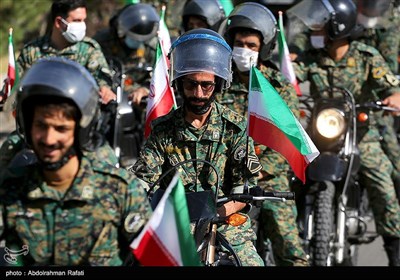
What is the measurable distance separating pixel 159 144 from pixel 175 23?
236 inches

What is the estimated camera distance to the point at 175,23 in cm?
1207

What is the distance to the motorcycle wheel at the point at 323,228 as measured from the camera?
8055mm

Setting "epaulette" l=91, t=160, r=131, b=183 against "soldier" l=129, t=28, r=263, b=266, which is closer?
"epaulette" l=91, t=160, r=131, b=183

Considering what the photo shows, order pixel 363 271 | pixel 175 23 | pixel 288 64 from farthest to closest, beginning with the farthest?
1. pixel 175 23
2. pixel 288 64
3. pixel 363 271

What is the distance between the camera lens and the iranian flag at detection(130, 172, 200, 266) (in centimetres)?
437

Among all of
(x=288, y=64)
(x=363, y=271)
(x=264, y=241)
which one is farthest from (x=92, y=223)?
(x=288, y=64)

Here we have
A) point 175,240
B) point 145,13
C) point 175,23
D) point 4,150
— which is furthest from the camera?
point 175,23

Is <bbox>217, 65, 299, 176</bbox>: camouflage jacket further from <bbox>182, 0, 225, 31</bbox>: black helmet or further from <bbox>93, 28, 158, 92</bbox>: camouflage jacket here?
<bbox>93, 28, 158, 92</bbox>: camouflage jacket

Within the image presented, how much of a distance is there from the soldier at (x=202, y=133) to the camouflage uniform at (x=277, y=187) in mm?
1485

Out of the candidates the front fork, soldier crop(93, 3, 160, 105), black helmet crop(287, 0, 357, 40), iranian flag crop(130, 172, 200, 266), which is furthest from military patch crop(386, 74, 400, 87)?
iranian flag crop(130, 172, 200, 266)

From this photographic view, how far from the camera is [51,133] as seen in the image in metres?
4.52

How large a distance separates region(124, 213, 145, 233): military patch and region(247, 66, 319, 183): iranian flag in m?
1.70

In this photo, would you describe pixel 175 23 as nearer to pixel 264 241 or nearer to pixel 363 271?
pixel 264 241

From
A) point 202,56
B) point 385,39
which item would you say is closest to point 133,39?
point 385,39
